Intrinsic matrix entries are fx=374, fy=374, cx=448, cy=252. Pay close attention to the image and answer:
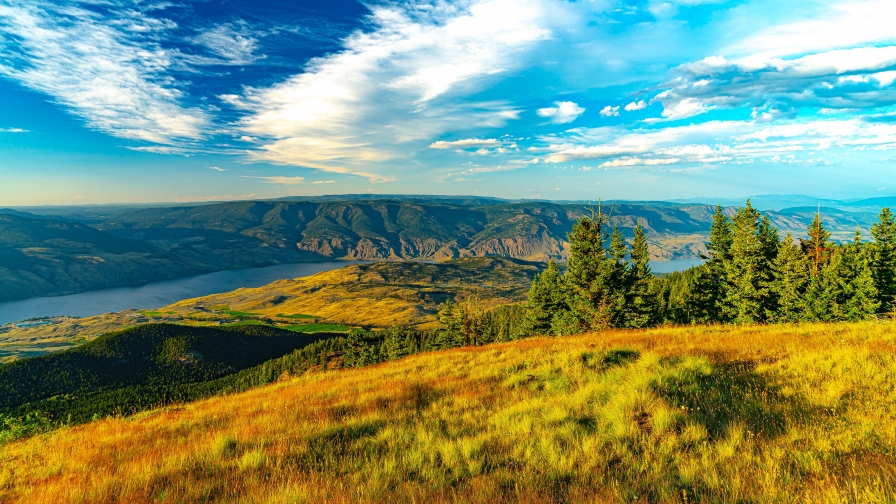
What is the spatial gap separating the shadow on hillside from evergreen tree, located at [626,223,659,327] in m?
34.8

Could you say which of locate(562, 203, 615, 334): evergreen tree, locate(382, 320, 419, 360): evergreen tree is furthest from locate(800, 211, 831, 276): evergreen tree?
locate(382, 320, 419, 360): evergreen tree

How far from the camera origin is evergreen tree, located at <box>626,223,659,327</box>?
1658 inches

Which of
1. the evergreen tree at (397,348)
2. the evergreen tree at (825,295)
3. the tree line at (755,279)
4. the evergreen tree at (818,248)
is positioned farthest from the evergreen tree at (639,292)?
the evergreen tree at (397,348)

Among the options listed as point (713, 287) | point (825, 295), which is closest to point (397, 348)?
point (713, 287)

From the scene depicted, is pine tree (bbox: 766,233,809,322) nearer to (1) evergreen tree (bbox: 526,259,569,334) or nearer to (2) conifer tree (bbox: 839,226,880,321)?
(2) conifer tree (bbox: 839,226,880,321)

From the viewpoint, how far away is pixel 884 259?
43906mm

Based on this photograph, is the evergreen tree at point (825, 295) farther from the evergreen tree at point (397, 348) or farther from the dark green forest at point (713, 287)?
the evergreen tree at point (397, 348)

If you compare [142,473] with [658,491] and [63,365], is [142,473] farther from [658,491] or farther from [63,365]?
[63,365]

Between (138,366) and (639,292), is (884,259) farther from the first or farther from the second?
(138,366)

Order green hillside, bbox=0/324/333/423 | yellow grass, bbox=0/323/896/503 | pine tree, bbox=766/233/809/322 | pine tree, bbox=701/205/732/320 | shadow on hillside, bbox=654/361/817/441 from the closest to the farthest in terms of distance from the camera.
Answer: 1. yellow grass, bbox=0/323/896/503
2. shadow on hillside, bbox=654/361/817/441
3. pine tree, bbox=766/233/809/322
4. pine tree, bbox=701/205/732/320
5. green hillside, bbox=0/324/333/423

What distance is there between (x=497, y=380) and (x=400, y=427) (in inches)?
187

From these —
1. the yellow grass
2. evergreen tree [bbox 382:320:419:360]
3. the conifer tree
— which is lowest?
evergreen tree [bbox 382:320:419:360]

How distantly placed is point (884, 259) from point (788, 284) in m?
11.5

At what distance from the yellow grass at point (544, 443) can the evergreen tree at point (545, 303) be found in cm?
4500
